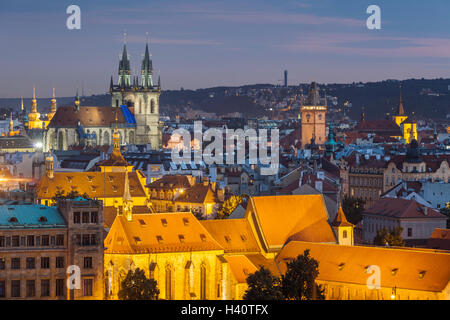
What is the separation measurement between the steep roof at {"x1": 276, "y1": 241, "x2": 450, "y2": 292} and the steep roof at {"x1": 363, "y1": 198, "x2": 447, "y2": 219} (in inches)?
1280

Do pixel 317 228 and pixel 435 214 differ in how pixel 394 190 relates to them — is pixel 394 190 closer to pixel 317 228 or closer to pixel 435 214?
pixel 435 214

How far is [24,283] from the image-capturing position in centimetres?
8356

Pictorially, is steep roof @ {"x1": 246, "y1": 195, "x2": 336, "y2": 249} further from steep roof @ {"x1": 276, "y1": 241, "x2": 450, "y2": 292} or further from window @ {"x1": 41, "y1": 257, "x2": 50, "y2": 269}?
window @ {"x1": 41, "y1": 257, "x2": 50, "y2": 269}

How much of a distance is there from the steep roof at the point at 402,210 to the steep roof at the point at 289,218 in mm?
25527

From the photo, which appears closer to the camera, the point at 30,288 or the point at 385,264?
the point at 30,288

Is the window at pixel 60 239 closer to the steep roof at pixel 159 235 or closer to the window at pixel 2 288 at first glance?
the window at pixel 2 288

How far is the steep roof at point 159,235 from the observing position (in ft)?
295

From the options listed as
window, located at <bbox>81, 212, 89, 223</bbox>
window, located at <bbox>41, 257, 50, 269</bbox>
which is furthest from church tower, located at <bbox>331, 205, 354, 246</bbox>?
window, located at <bbox>41, 257, 50, 269</bbox>

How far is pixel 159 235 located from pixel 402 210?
4208 centimetres

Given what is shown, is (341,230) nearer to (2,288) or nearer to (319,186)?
(2,288)

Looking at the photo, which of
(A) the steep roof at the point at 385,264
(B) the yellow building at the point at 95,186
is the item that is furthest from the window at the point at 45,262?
(B) the yellow building at the point at 95,186

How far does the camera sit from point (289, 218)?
10144cm

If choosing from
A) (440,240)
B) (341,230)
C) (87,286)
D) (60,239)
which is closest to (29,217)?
(60,239)
